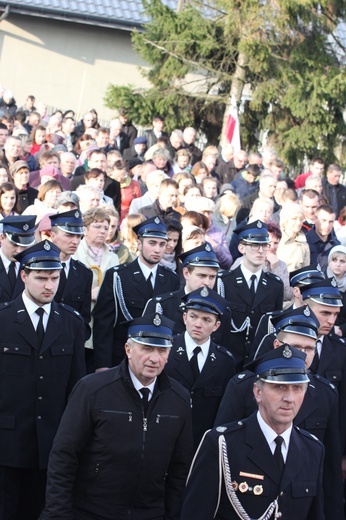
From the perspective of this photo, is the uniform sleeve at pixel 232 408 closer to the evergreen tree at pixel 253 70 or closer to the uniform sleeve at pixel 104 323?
the uniform sleeve at pixel 104 323

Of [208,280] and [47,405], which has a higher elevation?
[208,280]

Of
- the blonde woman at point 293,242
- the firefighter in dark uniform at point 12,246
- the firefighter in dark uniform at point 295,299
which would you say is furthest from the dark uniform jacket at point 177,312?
the blonde woman at point 293,242

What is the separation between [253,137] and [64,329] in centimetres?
1580

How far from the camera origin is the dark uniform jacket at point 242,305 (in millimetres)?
8844

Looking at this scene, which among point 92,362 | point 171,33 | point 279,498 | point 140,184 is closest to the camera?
point 279,498

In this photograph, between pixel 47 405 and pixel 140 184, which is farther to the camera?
pixel 140 184

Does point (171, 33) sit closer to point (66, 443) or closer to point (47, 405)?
point (47, 405)

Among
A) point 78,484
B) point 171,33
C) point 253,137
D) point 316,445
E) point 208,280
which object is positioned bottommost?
point 78,484

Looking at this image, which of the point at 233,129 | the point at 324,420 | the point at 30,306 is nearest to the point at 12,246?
the point at 30,306

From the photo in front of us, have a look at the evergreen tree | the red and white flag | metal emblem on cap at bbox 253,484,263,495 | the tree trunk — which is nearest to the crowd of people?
metal emblem on cap at bbox 253,484,263,495

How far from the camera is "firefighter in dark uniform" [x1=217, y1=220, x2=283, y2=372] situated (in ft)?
29.2

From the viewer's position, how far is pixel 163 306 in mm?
8148

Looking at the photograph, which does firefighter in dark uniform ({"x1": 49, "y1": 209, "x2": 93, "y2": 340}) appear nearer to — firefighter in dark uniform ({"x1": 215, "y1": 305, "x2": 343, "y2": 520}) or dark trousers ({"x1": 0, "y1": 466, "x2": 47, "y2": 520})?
dark trousers ({"x1": 0, "y1": 466, "x2": 47, "y2": 520})

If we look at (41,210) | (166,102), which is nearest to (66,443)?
(41,210)
